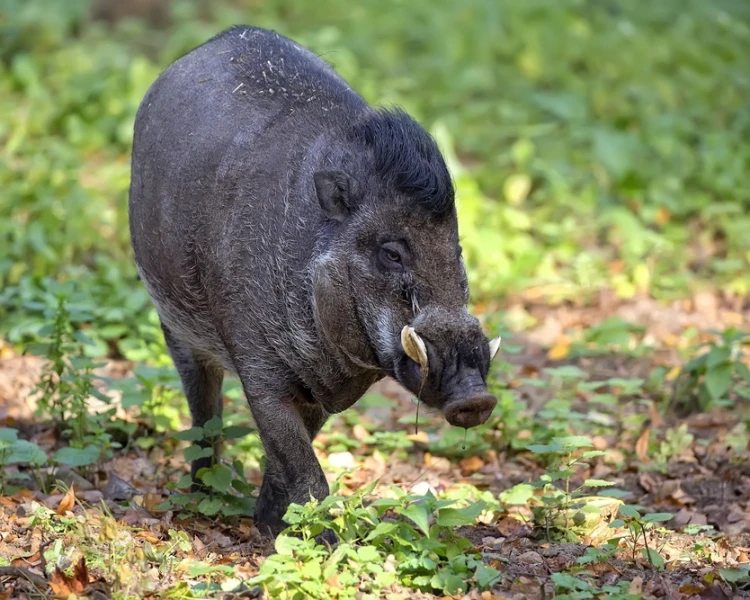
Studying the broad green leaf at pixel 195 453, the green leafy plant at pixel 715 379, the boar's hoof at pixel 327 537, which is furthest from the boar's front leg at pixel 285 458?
the green leafy plant at pixel 715 379

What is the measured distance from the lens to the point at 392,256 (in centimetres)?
452

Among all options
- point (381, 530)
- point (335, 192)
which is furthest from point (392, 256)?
point (381, 530)

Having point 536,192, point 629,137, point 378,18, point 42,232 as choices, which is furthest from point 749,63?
point 42,232

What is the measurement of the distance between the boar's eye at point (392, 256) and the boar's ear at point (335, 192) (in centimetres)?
26

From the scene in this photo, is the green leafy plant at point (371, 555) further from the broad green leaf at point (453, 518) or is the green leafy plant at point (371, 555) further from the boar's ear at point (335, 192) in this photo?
the boar's ear at point (335, 192)

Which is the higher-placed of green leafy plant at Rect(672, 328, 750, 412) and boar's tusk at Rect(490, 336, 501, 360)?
boar's tusk at Rect(490, 336, 501, 360)

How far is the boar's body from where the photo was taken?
4.46 m

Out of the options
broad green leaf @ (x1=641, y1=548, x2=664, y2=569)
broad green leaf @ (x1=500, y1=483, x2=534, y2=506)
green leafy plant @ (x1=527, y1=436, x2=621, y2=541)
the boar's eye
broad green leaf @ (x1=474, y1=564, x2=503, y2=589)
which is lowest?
broad green leaf @ (x1=500, y1=483, x2=534, y2=506)

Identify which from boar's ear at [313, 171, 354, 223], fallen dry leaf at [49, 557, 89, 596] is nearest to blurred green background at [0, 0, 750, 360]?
boar's ear at [313, 171, 354, 223]

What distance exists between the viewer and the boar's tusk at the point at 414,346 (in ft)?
13.8

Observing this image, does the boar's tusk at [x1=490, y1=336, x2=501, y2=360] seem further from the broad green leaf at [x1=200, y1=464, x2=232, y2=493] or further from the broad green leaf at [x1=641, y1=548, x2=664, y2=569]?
the broad green leaf at [x1=200, y1=464, x2=232, y2=493]

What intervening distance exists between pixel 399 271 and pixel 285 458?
0.89 m

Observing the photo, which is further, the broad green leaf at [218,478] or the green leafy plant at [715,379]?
the green leafy plant at [715,379]

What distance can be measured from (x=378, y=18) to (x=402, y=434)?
8.96 meters
